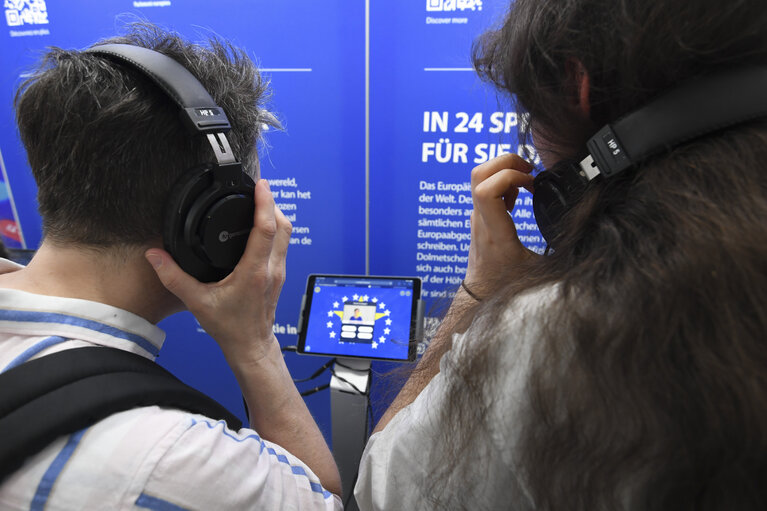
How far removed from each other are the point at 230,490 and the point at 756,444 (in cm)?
53

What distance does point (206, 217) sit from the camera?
0.67 m

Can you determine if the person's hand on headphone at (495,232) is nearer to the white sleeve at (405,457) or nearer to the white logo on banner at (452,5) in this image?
the white sleeve at (405,457)

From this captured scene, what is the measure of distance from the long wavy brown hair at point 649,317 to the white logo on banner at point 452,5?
1148 millimetres

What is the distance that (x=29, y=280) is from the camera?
26.0 inches

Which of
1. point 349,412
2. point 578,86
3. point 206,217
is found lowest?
point 349,412

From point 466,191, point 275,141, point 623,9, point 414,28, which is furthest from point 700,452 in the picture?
point 275,141

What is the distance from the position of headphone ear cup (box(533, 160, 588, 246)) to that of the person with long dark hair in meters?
0.03

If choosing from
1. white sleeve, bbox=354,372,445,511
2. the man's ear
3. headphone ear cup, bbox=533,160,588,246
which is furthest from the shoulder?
the man's ear

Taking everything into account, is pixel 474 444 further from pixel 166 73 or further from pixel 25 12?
pixel 25 12

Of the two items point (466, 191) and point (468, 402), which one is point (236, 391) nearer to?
point (466, 191)

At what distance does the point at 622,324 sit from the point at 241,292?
53cm

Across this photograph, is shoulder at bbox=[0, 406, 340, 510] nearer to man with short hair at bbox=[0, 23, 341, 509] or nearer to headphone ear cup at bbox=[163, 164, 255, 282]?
man with short hair at bbox=[0, 23, 341, 509]

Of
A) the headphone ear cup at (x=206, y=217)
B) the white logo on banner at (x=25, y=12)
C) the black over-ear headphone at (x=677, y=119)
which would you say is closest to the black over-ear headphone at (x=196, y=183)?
the headphone ear cup at (x=206, y=217)

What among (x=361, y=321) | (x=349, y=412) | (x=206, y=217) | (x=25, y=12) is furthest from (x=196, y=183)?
(x=25, y=12)
